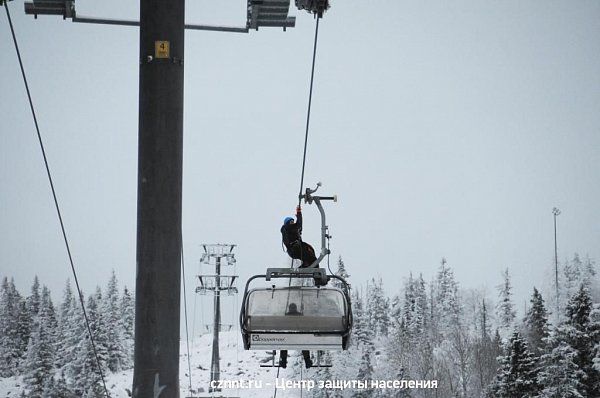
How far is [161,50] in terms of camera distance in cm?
950

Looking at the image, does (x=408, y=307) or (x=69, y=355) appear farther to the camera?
(x=408, y=307)

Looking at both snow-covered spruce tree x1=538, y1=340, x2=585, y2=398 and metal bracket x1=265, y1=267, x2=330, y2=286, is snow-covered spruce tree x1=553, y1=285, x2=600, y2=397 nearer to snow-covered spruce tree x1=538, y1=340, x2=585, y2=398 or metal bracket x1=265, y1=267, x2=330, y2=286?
snow-covered spruce tree x1=538, y1=340, x2=585, y2=398

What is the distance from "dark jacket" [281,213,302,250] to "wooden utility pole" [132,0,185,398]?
506 centimetres

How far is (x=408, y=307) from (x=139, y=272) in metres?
106

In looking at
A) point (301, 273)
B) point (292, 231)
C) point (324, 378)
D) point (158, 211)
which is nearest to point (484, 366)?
point (324, 378)

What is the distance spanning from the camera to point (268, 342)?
Answer: 12.5 m

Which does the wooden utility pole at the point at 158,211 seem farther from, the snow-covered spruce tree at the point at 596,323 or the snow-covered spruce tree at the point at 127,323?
the snow-covered spruce tree at the point at 127,323

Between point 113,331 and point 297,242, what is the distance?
93.1 meters

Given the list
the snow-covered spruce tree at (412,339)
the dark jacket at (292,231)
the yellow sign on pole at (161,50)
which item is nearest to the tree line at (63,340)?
the snow-covered spruce tree at (412,339)

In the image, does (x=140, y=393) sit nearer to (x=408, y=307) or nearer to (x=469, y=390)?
(x=469, y=390)

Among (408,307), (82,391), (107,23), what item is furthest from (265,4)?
(408,307)

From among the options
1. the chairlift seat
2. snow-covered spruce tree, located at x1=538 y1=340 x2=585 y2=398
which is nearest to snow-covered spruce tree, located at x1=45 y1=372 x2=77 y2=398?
snow-covered spruce tree, located at x1=538 y1=340 x2=585 y2=398

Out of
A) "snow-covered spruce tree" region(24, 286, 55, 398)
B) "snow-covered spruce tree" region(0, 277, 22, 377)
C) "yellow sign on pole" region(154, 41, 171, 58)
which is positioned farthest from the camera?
"snow-covered spruce tree" region(0, 277, 22, 377)

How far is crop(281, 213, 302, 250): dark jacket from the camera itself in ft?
47.3
